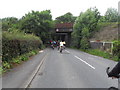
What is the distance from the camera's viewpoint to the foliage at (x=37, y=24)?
148 feet

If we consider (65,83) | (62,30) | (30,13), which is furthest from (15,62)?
→ (62,30)

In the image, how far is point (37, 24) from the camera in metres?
46.3

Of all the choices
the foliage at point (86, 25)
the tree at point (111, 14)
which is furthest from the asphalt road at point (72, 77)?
the tree at point (111, 14)

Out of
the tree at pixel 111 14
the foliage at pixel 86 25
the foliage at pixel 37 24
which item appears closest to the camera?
the foliage at pixel 86 25

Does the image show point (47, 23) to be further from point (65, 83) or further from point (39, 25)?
point (65, 83)

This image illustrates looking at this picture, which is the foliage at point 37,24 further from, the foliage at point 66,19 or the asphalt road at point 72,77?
the foliage at point 66,19

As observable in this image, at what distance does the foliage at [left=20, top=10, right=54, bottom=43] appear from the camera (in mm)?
45219

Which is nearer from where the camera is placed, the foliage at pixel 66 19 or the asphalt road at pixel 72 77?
the asphalt road at pixel 72 77

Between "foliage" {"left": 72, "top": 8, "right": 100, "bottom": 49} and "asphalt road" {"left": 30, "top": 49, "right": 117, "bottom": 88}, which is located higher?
Answer: "foliage" {"left": 72, "top": 8, "right": 100, "bottom": 49}

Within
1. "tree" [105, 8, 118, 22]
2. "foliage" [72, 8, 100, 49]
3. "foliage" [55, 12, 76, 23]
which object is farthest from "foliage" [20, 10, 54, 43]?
"foliage" [55, 12, 76, 23]

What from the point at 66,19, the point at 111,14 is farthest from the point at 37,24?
the point at 66,19

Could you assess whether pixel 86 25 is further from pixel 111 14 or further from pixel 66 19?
pixel 66 19

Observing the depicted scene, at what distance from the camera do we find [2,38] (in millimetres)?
8836

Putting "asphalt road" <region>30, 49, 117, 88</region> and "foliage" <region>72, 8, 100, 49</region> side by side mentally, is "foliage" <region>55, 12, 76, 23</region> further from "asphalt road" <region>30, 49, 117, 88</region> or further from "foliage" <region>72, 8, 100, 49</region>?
"asphalt road" <region>30, 49, 117, 88</region>
